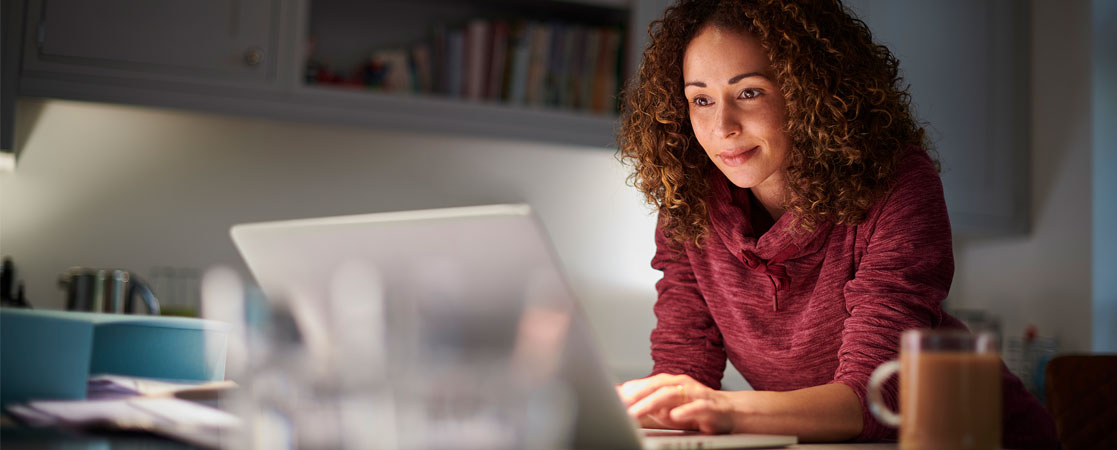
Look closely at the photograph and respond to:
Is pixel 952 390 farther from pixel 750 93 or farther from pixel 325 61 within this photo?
pixel 325 61

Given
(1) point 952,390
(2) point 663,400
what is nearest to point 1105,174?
(2) point 663,400

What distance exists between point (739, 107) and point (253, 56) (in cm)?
139

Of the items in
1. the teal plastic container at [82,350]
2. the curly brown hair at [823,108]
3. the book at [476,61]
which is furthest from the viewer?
the book at [476,61]

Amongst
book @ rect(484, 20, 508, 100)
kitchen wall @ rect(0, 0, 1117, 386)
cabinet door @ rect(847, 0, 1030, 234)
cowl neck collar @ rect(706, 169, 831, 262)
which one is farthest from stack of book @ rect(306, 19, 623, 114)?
cowl neck collar @ rect(706, 169, 831, 262)

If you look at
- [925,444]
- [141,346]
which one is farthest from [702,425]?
[141,346]

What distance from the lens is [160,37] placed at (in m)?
2.08

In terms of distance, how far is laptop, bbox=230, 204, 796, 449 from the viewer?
562 millimetres

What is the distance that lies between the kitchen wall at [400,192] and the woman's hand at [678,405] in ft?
5.17

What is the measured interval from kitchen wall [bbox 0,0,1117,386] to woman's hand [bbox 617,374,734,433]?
1.58 metres

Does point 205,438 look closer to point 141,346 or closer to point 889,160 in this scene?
point 141,346

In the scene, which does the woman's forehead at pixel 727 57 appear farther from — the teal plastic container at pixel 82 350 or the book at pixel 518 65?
the book at pixel 518 65

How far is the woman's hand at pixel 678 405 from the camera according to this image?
31.9 inches

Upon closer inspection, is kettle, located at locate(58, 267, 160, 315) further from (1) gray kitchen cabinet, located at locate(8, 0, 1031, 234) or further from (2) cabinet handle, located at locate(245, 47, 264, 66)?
(2) cabinet handle, located at locate(245, 47, 264, 66)

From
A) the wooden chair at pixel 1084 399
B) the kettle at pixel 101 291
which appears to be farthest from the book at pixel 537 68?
the wooden chair at pixel 1084 399
